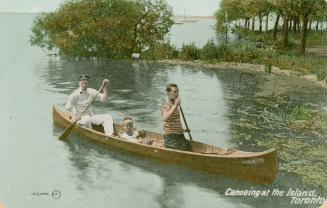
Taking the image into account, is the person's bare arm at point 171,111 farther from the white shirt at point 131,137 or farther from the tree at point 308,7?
the tree at point 308,7

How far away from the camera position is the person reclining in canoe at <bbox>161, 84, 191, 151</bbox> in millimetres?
8883

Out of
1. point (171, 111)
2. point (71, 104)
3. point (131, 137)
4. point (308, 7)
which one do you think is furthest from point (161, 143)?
point (308, 7)

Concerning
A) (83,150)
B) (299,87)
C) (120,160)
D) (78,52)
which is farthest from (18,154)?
(78,52)

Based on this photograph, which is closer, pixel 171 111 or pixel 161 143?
pixel 171 111

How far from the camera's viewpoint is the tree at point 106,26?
67.2 feet

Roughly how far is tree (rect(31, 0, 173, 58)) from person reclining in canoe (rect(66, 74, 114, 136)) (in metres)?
9.30

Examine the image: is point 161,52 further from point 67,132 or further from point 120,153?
point 120,153

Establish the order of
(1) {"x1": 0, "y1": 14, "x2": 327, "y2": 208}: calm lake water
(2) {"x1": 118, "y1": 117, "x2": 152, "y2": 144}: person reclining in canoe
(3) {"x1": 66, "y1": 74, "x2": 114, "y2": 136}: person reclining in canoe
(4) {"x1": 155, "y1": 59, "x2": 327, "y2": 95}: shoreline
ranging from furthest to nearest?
(4) {"x1": 155, "y1": 59, "x2": 327, "y2": 95}: shoreline
(3) {"x1": 66, "y1": 74, "x2": 114, "y2": 136}: person reclining in canoe
(2) {"x1": 118, "y1": 117, "x2": 152, "y2": 144}: person reclining in canoe
(1) {"x1": 0, "y1": 14, "x2": 327, "y2": 208}: calm lake water

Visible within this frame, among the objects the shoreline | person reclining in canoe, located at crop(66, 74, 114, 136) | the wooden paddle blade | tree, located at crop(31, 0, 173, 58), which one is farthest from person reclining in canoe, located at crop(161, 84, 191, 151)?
tree, located at crop(31, 0, 173, 58)

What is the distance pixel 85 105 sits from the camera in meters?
11.4

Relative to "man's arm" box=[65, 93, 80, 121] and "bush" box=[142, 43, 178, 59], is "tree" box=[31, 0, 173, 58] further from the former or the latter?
"man's arm" box=[65, 93, 80, 121]

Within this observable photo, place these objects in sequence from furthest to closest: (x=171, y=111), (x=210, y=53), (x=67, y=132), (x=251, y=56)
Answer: (x=210, y=53), (x=251, y=56), (x=67, y=132), (x=171, y=111)

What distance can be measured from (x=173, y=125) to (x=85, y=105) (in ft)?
9.56

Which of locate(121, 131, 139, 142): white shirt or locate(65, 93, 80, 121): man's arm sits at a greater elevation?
locate(65, 93, 80, 121): man's arm
